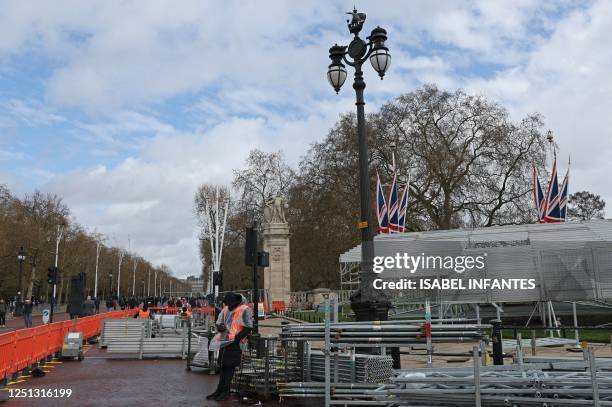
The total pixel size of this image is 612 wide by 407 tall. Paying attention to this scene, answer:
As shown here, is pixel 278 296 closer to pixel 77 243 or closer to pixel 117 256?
pixel 77 243

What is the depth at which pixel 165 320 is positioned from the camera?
2355 cm

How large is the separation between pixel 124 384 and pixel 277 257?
110ft

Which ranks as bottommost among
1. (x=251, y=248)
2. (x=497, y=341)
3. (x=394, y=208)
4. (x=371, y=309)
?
(x=497, y=341)

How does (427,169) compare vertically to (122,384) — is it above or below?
above

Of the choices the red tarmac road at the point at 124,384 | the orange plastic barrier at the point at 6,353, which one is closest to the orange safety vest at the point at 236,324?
the red tarmac road at the point at 124,384

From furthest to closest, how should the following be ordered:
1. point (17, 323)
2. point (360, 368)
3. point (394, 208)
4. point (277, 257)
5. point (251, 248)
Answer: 1. point (277, 257)
2. point (17, 323)
3. point (394, 208)
4. point (251, 248)
5. point (360, 368)

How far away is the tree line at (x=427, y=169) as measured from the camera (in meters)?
42.1

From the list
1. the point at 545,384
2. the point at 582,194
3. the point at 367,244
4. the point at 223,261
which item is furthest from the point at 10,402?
the point at 582,194

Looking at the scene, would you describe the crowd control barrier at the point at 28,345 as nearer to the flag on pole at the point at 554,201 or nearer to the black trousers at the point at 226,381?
the black trousers at the point at 226,381

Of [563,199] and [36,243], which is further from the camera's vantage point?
[36,243]

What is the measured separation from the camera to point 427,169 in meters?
42.7
